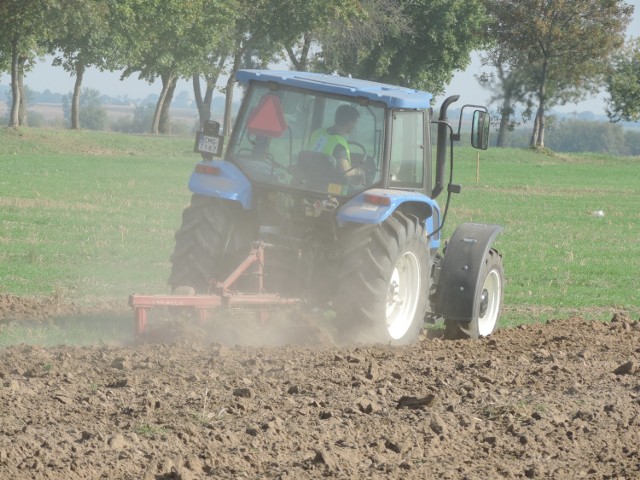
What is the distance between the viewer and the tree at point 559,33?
59.9 meters

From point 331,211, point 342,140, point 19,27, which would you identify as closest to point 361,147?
point 342,140

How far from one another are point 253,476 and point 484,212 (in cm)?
2094

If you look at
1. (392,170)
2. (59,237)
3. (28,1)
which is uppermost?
(28,1)

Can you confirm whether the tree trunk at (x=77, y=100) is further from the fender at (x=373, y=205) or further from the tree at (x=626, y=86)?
the fender at (x=373, y=205)

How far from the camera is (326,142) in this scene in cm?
949

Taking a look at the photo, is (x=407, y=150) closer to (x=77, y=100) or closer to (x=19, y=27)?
(x=19, y=27)

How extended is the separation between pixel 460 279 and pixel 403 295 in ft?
1.67

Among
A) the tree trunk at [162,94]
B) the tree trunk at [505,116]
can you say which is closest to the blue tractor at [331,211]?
the tree trunk at [162,94]

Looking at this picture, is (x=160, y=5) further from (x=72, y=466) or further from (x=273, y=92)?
(x=72, y=466)

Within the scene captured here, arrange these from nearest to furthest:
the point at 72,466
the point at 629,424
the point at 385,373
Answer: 1. the point at 72,466
2. the point at 629,424
3. the point at 385,373

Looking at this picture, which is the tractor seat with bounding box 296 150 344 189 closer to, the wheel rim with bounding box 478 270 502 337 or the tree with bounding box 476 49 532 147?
the wheel rim with bounding box 478 270 502 337

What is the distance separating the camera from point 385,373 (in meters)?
7.79

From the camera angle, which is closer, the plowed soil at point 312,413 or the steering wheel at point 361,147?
the plowed soil at point 312,413

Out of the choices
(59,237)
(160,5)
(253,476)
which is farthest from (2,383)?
(160,5)
